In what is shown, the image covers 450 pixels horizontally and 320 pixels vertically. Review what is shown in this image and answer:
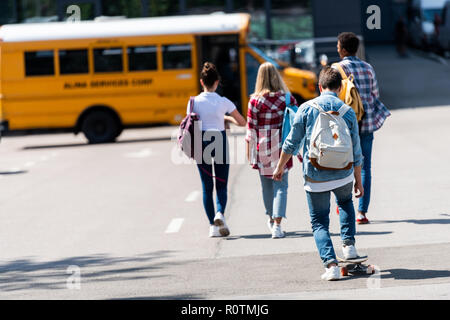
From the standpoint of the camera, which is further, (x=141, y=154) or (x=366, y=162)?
(x=141, y=154)

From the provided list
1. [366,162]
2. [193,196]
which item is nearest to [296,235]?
[366,162]

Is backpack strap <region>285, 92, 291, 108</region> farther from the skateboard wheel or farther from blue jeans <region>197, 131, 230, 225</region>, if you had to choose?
the skateboard wheel

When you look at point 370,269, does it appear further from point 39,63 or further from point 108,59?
point 39,63

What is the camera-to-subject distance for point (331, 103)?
6.80 m

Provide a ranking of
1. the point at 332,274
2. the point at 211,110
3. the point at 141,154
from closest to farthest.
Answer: the point at 332,274 < the point at 211,110 < the point at 141,154

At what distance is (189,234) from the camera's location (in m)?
9.36

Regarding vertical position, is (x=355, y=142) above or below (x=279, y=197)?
above

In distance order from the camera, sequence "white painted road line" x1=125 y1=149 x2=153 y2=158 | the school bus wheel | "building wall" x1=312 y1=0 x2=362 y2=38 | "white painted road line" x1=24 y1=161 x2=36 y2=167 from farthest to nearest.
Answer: "building wall" x1=312 y1=0 x2=362 y2=38
the school bus wheel
"white painted road line" x1=125 y1=149 x2=153 y2=158
"white painted road line" x1=24 y1=161 x2=36 y2=167

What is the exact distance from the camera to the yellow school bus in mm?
21828

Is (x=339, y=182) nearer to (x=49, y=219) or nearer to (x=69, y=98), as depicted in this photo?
(x=49, y=219)

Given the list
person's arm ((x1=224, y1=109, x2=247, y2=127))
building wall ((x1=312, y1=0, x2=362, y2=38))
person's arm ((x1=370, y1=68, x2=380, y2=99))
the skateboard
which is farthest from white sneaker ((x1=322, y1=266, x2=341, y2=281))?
building wall ((x1=312, y1=0, x2=362, y2=38))

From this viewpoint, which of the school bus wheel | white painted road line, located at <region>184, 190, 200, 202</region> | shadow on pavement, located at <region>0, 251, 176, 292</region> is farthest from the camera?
the school bus wheel

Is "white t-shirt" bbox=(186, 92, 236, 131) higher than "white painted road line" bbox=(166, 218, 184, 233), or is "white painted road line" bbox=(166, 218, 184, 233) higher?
"white t-shirt" bbox=(186, 92, 236, 131)

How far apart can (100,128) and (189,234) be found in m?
12.8
